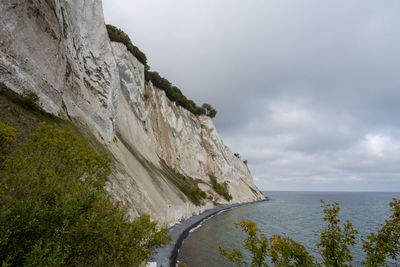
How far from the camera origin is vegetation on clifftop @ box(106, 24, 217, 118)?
4759cm

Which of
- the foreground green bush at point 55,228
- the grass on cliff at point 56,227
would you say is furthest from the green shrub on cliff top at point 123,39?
the foreground green bush at point 55,228

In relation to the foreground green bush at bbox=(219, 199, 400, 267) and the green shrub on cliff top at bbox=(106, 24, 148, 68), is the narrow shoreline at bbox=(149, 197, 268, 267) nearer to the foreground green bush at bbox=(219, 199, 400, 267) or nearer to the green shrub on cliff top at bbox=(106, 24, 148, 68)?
the foreground green bush at bbox=(219, 199, 400, 267)

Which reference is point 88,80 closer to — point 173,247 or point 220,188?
point 173,247

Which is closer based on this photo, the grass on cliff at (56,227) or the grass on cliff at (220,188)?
the grass on cliff at (56,227)

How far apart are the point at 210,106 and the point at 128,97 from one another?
50362mm

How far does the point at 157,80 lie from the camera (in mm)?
62500

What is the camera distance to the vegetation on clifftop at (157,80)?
47588 millimetres

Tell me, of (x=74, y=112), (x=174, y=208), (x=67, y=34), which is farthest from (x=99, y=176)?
(x=174, y=208)

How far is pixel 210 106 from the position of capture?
90375 millimetres

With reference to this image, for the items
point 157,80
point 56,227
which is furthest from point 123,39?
point 56,227

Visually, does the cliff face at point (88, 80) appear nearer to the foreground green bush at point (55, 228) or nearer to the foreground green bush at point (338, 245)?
the foreground green bush at point (55, 228)

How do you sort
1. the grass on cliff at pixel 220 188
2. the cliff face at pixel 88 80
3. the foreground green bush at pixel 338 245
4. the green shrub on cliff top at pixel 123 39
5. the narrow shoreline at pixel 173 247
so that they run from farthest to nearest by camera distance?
1. the grass on cliff at pixel 220 188
2. the green shrub on cliff top at pixel 123 39
3. the narrow shoreline at pixel 173 247
4. the cliff face at pixel 88 80
5. the foreground green bush at pixel 338 245

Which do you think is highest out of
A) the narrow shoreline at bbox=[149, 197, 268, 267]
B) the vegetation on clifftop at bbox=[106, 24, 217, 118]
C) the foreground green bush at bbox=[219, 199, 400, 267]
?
the vegetation on clifftop at bbox=[106, 24, 217, 118]

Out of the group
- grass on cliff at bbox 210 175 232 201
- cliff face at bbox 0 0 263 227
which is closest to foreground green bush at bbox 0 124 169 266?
cliff face at bbox 0 0 263 227
